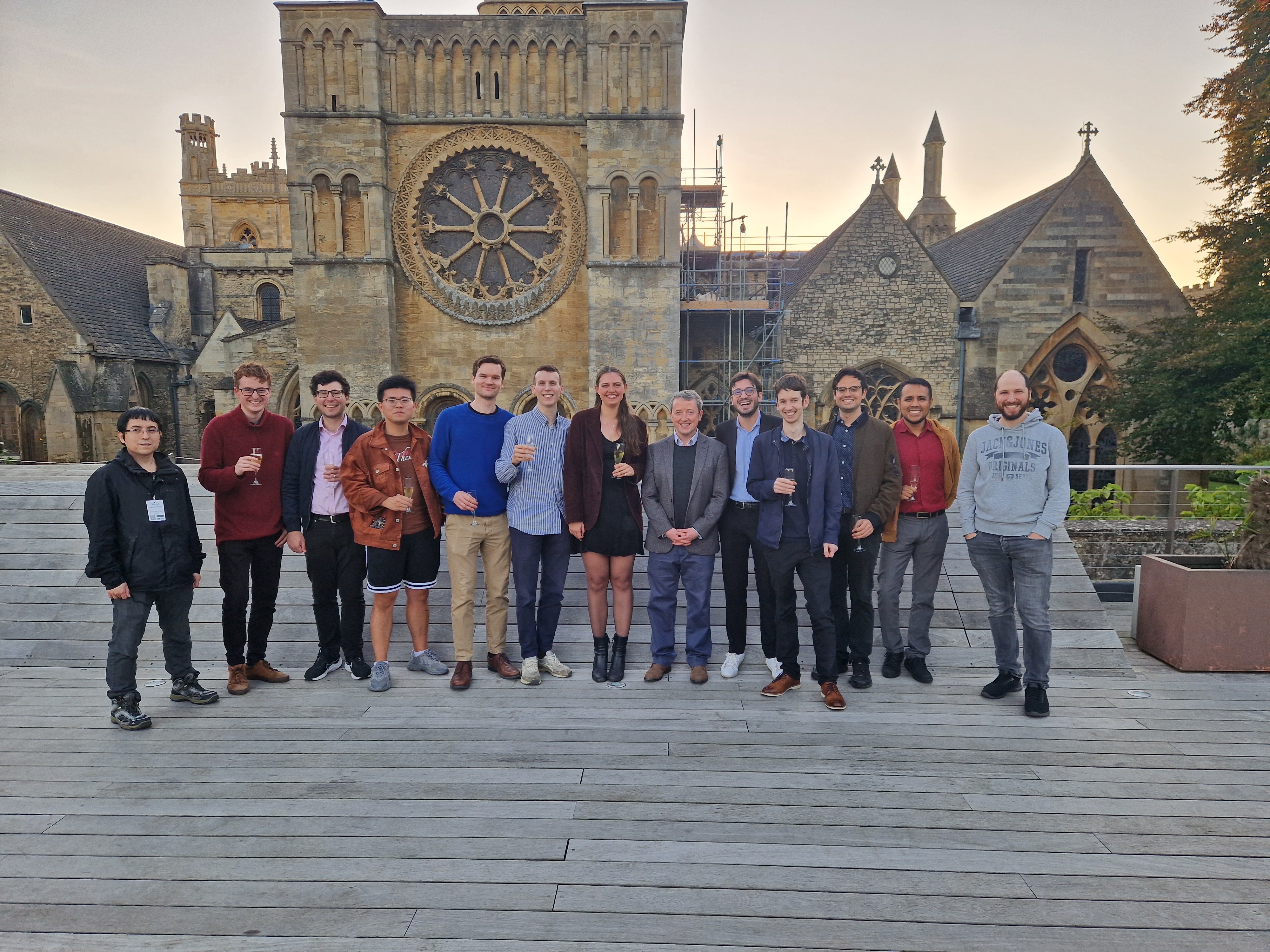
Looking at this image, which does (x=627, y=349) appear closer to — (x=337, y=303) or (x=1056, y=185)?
(x=337, y=303)

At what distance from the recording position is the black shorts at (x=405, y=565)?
4250 millimetres

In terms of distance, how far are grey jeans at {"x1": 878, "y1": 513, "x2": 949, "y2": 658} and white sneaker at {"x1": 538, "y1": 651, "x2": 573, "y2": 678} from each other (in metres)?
2.14

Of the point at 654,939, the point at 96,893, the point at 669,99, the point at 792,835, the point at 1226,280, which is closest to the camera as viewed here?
the point at 654,939

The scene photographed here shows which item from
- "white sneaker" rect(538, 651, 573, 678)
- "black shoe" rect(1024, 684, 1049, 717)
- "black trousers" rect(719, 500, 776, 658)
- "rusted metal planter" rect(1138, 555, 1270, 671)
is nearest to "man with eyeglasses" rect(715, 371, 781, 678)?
"black trousers" rect(719, 500, 776, 658)

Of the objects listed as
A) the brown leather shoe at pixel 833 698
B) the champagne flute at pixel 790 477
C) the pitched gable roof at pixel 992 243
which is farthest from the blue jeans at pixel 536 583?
the pitched gable roof at pixel 992 243

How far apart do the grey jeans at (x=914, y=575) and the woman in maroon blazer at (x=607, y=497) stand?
1.68 metres

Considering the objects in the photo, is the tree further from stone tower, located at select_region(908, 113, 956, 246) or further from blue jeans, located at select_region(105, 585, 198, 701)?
stone tower, located at select_region(908, 113, 956, 246)

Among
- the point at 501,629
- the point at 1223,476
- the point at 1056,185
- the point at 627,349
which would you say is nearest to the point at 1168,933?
the point at 501,629

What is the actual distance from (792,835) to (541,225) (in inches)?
618

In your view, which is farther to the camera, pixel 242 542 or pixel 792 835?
pixel 242 542

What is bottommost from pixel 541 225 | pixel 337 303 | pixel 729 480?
pixel 729 480

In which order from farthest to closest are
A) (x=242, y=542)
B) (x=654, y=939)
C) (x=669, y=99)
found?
(x=669, y=99) < (x=242, y=542) < (x=654, y=939)

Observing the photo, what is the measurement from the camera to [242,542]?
4262 millimetres

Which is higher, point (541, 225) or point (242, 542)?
point (541, 225)
